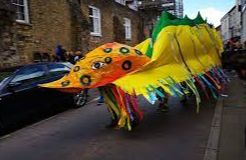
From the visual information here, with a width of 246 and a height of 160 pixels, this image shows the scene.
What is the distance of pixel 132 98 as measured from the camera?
7273 mm

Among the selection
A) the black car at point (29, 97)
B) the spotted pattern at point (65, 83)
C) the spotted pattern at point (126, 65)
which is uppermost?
the spotted pattern at point (126, 65)

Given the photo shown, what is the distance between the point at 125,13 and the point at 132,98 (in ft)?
97.4

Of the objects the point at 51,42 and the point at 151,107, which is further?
the point at 51,42

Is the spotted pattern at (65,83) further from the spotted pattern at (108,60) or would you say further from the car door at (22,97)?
the car door at (22,97)

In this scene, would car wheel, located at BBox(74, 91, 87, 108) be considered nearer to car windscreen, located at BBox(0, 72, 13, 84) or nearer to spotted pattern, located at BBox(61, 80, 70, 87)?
car windscreen, located at BBox(0, 72, 13, 84)

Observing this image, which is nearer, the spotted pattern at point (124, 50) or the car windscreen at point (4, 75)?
the spotted pattern at point (124, 50)

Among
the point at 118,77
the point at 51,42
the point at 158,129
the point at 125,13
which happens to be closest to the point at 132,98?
the point at 118,77

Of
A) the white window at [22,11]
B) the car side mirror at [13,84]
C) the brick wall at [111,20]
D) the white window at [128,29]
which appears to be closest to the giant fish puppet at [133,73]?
the car side mirror at [13,84]

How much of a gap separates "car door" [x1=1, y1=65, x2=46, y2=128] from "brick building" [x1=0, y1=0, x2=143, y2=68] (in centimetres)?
671

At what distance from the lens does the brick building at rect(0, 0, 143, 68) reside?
1647cm

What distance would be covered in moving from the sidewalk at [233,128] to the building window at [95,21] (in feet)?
56.0

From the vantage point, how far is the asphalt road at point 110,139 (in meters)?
6.32

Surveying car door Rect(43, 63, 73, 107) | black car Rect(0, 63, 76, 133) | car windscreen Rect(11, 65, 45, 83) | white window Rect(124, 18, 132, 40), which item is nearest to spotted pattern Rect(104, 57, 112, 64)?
black car Rect(0, 63, 76, 133)

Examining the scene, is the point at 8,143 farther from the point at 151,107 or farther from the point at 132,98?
the point at 151,107
